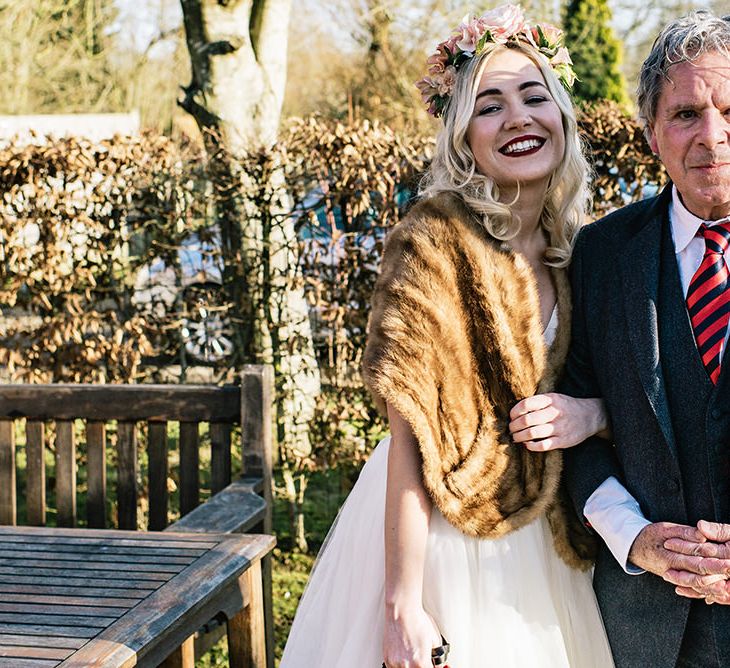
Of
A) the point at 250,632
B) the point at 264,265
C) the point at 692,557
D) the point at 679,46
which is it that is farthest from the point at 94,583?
the point at 264,265

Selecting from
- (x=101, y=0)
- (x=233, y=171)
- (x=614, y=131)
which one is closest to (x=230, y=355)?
(x=233, y=171)

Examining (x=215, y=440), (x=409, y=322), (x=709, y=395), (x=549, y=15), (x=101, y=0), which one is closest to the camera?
(x=709, y=395)

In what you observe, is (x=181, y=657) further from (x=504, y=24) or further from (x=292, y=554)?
(x=292, y=554)

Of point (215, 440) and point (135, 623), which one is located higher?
point (215, 440)

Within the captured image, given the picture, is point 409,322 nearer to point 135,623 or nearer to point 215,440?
point 135,623

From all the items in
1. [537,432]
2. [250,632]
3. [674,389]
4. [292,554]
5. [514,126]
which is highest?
[514,126]

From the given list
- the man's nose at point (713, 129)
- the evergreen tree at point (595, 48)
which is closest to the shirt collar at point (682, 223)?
the man's nose at point (713, 129)

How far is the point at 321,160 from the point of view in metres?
4.59

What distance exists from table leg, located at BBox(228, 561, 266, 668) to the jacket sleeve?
1.11 meters

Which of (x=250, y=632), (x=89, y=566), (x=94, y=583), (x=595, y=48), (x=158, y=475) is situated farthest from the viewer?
(x=595, y=48)

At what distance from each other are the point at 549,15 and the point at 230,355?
506 inches

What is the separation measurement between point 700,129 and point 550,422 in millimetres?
696

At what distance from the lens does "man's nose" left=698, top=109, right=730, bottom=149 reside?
1.88 metres

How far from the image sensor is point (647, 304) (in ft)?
6.56
